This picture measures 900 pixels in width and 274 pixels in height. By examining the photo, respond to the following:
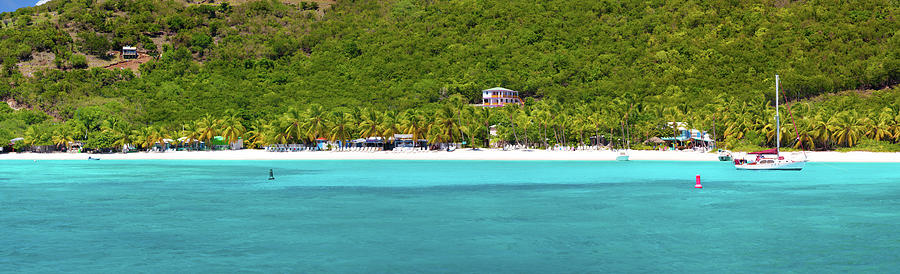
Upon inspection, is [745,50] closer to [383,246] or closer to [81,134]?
[81,134]

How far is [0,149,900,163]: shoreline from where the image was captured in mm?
97812

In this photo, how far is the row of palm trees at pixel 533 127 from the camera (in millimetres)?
103938

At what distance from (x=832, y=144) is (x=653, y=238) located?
278 ft

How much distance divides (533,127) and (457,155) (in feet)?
43.6

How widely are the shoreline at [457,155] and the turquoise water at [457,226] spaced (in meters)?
36.3

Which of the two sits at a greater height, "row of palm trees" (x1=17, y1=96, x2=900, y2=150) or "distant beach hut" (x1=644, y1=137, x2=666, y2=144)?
"row of palm trees" (x1=17, y1=96, x2=900, y2=150)

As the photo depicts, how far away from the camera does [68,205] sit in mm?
46531

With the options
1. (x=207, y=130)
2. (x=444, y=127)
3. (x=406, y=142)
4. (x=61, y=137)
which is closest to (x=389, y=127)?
(x=406, y=142)

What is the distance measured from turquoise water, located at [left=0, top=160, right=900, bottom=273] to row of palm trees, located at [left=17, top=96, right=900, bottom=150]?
42.7 meters

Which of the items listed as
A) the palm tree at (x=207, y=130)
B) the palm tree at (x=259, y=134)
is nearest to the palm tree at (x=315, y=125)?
the palm tree at (x=259, y=134)

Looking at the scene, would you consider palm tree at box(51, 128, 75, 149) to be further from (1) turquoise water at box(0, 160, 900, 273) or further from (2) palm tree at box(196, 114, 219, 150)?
(1) turquoise water at box(0, 160, 900, 273)

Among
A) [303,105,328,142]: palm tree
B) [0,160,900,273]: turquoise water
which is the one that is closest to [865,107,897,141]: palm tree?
[0,160,900,273]: turquoise water

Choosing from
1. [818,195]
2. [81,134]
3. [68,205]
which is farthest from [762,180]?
[81,134]

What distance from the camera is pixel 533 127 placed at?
12462 cm
